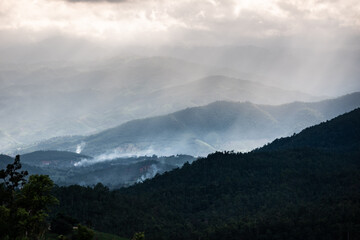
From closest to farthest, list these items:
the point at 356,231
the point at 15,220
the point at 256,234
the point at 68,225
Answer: the point at 15,220, the point at 68,225, the point at 356,231, the point at 256,234

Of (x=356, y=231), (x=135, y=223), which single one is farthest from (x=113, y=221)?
(x=356, y=231)

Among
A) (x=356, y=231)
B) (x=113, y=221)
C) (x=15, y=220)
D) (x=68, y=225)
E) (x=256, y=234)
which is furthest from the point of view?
(x=113, y=221)

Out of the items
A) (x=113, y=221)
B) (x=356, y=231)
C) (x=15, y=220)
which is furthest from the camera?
(x=113, y=221)

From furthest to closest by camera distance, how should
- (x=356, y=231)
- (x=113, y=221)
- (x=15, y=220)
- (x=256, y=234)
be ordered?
(x=113, y=221), (x=256, y=234), (x=356, y=231), (x=15, y=220)

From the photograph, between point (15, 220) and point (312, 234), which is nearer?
point (15, 220)

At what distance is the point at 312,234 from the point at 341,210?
17471 mm

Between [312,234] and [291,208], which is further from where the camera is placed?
[291,208]

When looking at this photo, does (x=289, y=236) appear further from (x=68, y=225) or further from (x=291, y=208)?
(x=68, y=225)

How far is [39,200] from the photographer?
101500mm

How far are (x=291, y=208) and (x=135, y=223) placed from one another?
170 ft

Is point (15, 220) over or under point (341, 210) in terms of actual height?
under

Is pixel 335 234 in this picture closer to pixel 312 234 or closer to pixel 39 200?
pixel 312 234

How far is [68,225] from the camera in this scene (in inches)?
5428

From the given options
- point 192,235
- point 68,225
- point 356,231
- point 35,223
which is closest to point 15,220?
point 35,223
